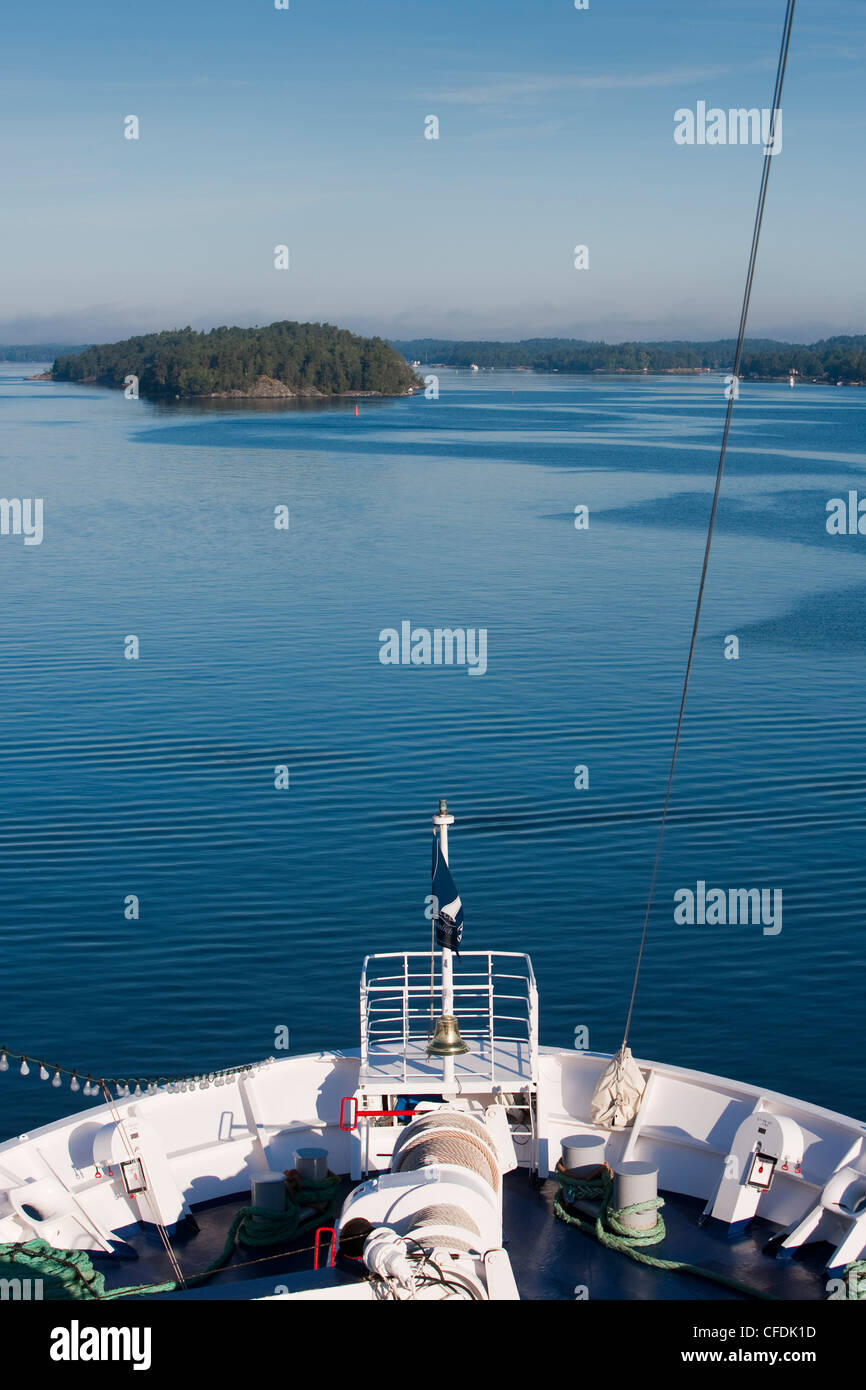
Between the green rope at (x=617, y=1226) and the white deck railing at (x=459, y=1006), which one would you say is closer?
the green rope at (x=617, y=1226)

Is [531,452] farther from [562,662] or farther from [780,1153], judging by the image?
[780,1153]

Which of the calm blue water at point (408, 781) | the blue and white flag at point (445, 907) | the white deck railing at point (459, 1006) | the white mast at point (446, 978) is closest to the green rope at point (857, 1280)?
the white deck railing at point (459, 1006)

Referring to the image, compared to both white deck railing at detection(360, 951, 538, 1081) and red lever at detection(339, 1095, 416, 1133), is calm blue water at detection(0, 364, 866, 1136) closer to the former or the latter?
white deck railing at detection(360, 951, 538, 1081)

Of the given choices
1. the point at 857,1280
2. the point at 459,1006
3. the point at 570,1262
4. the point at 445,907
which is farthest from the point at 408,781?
the point at 857,1280

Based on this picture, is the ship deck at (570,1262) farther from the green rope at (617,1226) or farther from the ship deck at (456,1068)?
the ship deck at (456,1068)

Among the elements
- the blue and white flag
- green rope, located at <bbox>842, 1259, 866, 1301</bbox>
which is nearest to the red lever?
the blue and white flag

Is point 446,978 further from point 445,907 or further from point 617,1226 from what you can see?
point 617,1226
